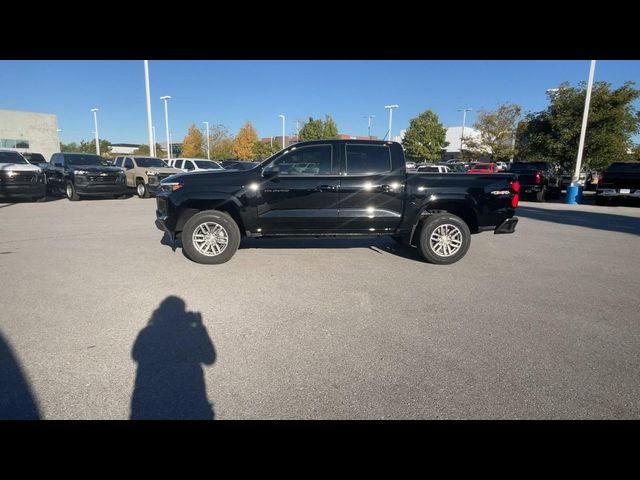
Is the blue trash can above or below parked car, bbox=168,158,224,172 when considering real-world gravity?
below

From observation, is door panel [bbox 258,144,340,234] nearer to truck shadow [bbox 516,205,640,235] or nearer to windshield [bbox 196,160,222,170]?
truck shadow [bbox 516,205,640,235]

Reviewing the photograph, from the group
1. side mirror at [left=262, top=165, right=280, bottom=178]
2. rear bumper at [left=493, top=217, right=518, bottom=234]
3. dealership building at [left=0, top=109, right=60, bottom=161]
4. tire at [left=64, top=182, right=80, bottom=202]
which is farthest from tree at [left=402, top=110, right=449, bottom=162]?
dealership building at [left=0, top=109, right=60, bottom=161]

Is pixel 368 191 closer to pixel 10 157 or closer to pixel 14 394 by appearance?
pixel 14 394

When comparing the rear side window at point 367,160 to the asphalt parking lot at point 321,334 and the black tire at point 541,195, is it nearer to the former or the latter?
the asphalt parking lot at point 321,334

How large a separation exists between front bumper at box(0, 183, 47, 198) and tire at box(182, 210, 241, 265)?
36.4 feet

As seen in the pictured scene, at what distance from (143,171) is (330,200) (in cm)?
1357

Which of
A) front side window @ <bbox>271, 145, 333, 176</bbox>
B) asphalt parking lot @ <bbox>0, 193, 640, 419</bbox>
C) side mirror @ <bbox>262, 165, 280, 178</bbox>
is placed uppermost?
front side window @ <bbox>271, 145, 333, 176</bbox>

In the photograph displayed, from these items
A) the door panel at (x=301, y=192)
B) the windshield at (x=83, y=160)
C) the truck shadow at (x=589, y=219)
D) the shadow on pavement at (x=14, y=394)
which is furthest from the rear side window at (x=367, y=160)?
the windshield at (x=83, y=160)

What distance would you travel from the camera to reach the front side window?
18.9ft

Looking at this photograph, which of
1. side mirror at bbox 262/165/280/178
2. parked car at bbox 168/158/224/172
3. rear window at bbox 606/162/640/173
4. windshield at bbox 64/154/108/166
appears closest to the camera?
side mirror at bbox 262/165/280/178

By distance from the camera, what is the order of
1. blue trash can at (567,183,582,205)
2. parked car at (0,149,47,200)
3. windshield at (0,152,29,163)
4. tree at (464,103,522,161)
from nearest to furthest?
parked car at (0,149,47,200)
windshield at (0,152,29,163)
blue trash can at (567,183,582,205)
tree at (464,103,522,161)

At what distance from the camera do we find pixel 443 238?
19.2 ft
